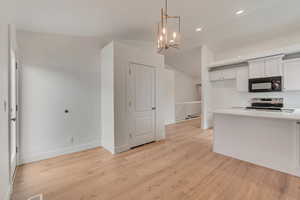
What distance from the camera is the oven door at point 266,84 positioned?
3.69m

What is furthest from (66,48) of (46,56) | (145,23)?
(145,23)

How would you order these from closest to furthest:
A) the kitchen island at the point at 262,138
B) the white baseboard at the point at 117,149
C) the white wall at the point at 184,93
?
the kitchen island at the point at 262,138 < the white baseboard at the point at 117,149 < the white wall at the point at 184,93

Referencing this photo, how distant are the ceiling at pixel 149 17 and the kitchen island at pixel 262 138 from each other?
2207mm

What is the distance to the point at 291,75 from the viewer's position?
359cm

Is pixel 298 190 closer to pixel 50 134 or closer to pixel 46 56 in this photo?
pixel 50 134

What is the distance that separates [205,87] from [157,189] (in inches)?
166

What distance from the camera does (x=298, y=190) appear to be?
72.0 inches

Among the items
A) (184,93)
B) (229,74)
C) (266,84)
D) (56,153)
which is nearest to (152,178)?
(56,153)

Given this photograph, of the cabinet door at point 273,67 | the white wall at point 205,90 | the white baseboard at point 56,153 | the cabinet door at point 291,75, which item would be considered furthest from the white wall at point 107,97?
the cabinet door at point 291,75

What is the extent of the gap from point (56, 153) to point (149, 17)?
3.51 metres

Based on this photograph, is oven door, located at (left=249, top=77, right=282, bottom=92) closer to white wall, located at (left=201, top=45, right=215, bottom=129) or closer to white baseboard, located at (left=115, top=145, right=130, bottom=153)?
white wall, located at (left=201, top=45, right=215, bottom=129)

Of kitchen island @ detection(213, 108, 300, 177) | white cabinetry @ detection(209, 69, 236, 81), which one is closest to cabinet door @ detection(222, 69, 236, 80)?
white cabinetry @ detection(209, 69, 236, 81)

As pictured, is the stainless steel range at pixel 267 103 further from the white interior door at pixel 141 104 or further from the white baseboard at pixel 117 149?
the white baseboard at pixel 117 149

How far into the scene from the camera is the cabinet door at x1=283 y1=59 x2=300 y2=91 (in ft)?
11.5
